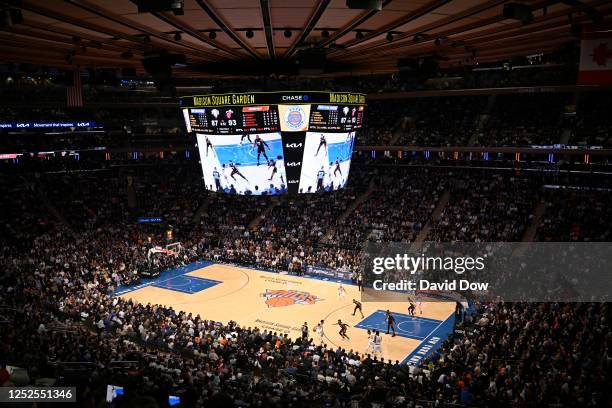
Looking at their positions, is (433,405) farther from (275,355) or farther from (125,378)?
(125,378)

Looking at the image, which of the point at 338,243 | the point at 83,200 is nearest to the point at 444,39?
the point at 338,243

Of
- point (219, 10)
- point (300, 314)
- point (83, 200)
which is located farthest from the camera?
point (83, 200)

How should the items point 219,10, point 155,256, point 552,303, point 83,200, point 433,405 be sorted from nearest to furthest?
point 219,10 → point 433,405 → point 552,303 → point 155,256 → point 83,200

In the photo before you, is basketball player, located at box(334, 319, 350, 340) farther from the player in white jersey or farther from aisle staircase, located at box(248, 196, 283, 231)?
aisle staircase, located at box(248, 196, 283, 231)

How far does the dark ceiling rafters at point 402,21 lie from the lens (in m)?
7.57

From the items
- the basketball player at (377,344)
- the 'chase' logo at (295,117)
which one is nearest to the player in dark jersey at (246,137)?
the 'chase' logo at (295,117)

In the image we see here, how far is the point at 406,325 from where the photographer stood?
2112 centimetres

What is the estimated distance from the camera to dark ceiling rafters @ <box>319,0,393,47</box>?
8.22 metres


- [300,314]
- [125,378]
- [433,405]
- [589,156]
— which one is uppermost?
[589,156]

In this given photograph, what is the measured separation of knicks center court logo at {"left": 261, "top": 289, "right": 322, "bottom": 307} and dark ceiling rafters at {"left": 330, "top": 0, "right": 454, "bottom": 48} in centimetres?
1485

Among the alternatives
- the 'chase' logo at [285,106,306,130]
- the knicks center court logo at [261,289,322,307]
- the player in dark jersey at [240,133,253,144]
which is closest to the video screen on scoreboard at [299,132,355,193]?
the 'chase' logo at [285,106,306,130]

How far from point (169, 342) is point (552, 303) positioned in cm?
1365

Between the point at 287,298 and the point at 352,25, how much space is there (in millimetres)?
17367

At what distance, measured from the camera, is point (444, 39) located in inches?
433
